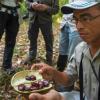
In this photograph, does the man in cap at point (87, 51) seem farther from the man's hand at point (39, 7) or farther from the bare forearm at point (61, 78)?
the man's hand at point (39, 7)

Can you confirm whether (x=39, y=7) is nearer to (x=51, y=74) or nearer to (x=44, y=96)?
(x=51, y=74)

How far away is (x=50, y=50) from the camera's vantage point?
561 centimetres

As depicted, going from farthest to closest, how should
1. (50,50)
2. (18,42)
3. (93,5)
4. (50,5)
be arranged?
(18,42) < (50,50) < (50,5) < (93,5)

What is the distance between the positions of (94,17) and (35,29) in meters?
3.36

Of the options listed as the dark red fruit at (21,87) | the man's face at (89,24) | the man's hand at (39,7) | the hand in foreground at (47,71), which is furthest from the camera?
the man's hand at (39,7)

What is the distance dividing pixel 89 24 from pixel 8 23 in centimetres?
312

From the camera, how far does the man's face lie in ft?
7.27

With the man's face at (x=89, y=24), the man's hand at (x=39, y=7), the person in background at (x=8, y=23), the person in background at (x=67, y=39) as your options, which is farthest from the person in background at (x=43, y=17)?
the man's face at (x=89, y=24)

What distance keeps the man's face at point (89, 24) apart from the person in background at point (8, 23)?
A: 9.59ft

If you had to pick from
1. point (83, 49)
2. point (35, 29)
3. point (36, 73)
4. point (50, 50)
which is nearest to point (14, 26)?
point (35, 29)

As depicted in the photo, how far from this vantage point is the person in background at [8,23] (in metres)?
5.00

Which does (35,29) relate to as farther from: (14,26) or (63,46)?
(63,46)

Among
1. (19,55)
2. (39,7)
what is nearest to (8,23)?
(39,7)

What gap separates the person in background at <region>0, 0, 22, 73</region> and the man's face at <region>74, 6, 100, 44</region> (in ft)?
9.59
